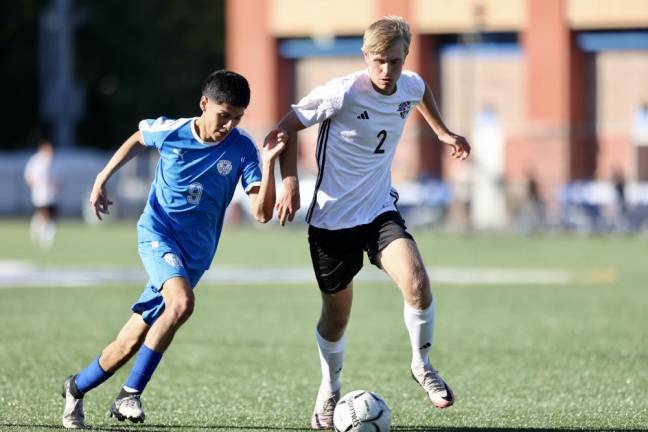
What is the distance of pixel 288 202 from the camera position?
7.76m

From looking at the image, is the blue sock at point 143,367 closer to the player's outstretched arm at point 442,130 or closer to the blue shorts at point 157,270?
the blue shorts at point 157,270

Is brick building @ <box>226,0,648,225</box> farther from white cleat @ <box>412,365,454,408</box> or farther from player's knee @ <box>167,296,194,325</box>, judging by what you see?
player's knee @ <box>167,296,194,325</box>

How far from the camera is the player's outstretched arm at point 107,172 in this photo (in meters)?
7.88

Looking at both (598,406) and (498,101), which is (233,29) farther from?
(598,406)

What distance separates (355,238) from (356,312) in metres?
8.28

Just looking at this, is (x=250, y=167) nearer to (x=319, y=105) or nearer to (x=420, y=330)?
(x=319, y=105)

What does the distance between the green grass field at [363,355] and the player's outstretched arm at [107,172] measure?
1.21 m

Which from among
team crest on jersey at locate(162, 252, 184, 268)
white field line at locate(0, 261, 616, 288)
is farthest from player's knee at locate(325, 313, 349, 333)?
white field line at locate(0, 261, 616, 288)

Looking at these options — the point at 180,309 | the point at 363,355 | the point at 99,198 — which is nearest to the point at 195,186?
the point at 99,198

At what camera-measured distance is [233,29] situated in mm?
47156

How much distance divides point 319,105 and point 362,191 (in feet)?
1.78

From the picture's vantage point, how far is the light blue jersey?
25.8 ft

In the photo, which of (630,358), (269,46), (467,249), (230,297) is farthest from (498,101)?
(630,358)

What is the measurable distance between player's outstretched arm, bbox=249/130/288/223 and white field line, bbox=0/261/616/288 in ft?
40.3
